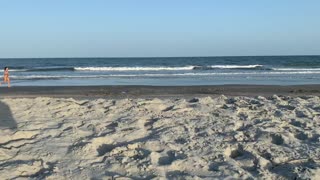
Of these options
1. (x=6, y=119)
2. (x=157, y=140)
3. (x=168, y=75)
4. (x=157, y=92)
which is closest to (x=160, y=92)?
(x=157, y=92)

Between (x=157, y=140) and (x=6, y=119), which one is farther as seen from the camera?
(x=6, y=119)

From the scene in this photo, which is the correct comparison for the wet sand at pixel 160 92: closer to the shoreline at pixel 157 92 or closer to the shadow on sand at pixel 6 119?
the shoreline at pixel 157 92

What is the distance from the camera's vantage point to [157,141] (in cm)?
478

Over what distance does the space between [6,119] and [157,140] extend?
2396 mm

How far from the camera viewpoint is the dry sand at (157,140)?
4.00m

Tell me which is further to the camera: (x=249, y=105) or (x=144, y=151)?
(x=249, y=105)

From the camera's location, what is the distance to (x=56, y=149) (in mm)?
4523

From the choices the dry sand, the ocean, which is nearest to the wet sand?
the ocean

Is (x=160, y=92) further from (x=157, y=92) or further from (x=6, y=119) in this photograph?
(x=6, y=119)

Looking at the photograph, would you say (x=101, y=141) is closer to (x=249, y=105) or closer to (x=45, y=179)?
(x=45, y=179)

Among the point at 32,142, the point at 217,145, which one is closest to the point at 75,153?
the point at 32,142

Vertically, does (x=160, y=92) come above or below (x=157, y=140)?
below

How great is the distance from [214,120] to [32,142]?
2.55m

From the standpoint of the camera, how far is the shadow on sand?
5371mm
